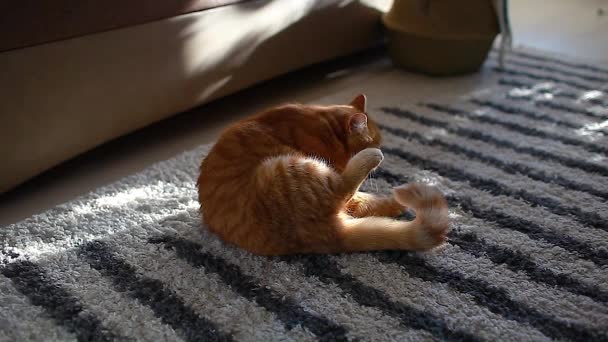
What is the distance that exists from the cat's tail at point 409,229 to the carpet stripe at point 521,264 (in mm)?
79

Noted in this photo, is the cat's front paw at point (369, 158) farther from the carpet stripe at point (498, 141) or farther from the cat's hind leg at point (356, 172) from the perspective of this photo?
the carpet stripe at point (498, 141)

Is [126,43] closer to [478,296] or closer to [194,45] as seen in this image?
[194,45]

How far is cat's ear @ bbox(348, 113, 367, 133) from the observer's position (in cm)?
103

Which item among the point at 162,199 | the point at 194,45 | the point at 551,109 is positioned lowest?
the point at 162,199

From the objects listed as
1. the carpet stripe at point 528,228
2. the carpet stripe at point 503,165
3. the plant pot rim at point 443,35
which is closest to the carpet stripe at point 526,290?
the carpet stripe at point 528,228

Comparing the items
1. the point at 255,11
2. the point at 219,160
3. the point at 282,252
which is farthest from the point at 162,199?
the point at 255,11

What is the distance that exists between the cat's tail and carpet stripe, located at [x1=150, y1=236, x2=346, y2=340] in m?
0.14

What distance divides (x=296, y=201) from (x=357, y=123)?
0.72 feet

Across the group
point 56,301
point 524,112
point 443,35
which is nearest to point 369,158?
point 56,301

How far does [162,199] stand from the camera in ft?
3.78

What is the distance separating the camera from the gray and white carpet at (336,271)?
A: 0.81 m

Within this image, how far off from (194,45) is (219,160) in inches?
19.3

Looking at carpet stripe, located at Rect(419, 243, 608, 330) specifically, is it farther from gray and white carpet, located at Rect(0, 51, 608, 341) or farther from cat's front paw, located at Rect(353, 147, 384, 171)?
cat's front paw, located at Rect(353, 147, 384, 171)

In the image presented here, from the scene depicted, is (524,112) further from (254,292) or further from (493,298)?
(254,292)
